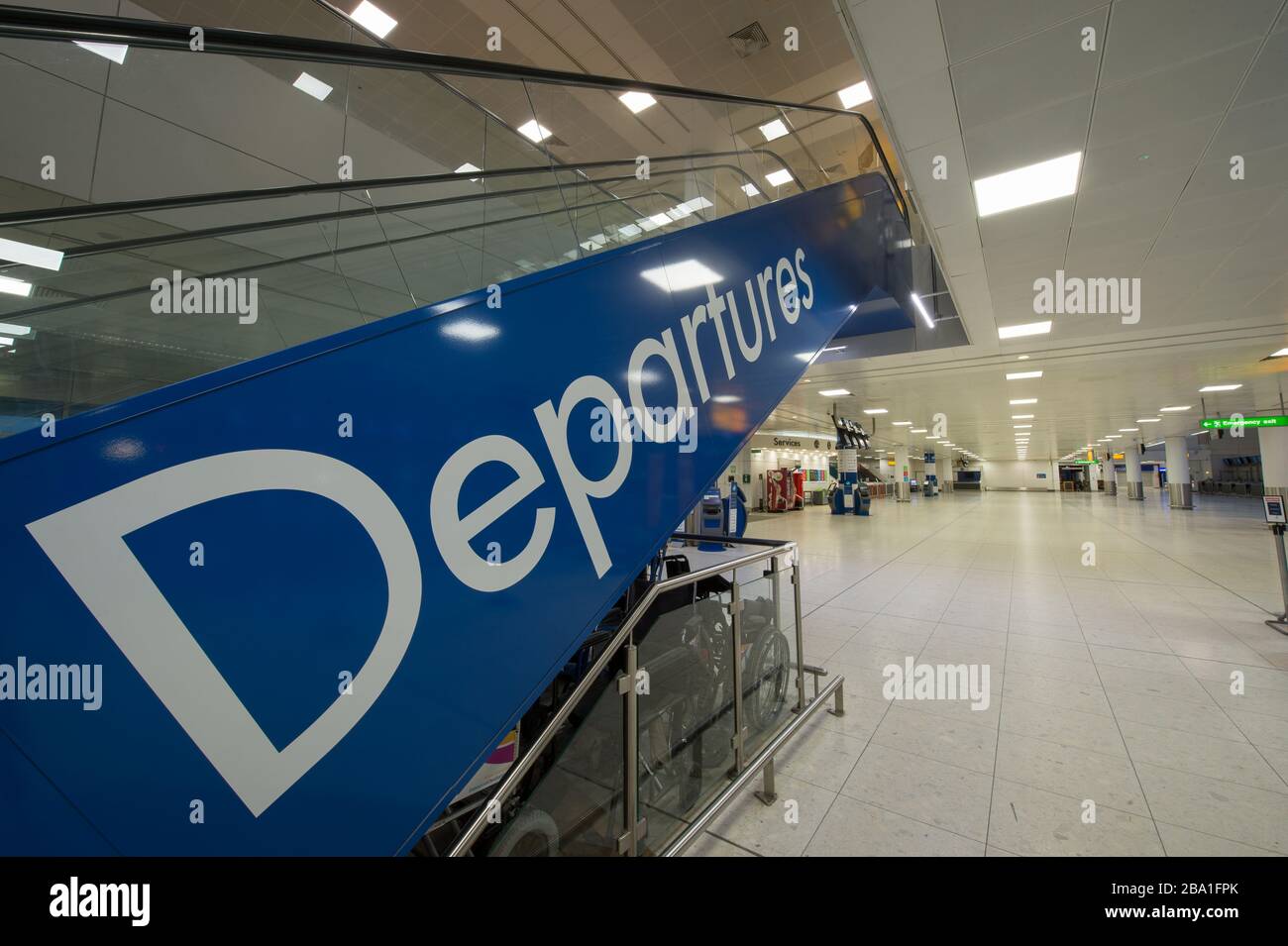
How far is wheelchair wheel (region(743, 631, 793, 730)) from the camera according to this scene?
2.64 m

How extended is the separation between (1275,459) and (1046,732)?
1205 cm

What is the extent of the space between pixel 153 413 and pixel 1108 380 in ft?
46.8

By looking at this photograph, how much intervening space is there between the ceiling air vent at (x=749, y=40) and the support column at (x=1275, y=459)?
8442 millimetres

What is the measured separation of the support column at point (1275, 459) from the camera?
823 centimetres

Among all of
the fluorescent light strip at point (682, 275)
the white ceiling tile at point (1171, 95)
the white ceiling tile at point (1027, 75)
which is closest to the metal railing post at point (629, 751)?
the fluorescent light strip at point (682, 275)

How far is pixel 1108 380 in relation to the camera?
10.3 m

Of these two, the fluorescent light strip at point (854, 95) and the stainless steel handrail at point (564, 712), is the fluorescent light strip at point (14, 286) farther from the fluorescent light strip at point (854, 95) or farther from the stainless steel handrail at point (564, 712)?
the fluorescent light strip at point (854, 95)

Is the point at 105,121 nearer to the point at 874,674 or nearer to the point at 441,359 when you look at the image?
the point at 441,359

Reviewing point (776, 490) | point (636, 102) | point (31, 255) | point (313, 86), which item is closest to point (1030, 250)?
point (636, 102)

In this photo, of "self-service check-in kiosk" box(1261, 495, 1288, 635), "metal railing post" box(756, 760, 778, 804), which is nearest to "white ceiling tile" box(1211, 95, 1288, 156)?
"self-service check-in kiosk" box(1261, 495, 1288, 635)

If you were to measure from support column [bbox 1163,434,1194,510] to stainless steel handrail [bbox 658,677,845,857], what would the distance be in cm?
2435

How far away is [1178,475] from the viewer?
19.6 meters

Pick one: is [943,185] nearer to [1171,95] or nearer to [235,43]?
[1171,95]

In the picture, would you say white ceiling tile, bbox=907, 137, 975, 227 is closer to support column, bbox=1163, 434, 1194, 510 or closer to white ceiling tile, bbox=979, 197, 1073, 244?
white ceiling tile, bbox=979, 197, 1073, 244
